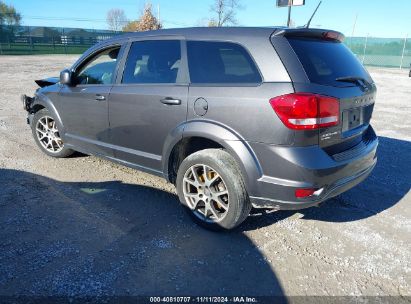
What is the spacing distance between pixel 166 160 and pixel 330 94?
173 cm

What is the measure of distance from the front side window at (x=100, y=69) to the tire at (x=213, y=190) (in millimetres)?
1608

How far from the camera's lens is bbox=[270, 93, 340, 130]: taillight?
2607mm

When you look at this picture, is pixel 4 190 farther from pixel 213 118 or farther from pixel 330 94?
pixel 330 94

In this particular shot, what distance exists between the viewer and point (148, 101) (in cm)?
353

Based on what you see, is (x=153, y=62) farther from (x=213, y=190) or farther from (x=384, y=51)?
(x=384, y=51)

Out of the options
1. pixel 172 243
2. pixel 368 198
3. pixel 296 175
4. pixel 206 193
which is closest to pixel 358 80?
pixel 296 175

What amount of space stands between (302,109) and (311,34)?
2.85 ft

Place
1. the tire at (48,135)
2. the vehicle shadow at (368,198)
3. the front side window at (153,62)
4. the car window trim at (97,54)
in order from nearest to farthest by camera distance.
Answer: the front side window at (153,62) → the vehicle shadow at (368,198) → the car window trim at (97,54) → the tire at (48,135)

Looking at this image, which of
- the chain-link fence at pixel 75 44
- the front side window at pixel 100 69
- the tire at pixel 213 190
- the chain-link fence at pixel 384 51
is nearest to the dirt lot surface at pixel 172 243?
the tire at pixel 213 190

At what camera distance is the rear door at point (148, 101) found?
3.36 meters

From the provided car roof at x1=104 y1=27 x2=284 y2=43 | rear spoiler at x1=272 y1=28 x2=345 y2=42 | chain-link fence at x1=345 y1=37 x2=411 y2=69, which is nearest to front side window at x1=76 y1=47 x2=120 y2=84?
car roof at x1=104 y1=27 x2=284 y2=43

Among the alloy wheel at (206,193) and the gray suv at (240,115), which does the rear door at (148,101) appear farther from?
the alloy wheel at (206,193)

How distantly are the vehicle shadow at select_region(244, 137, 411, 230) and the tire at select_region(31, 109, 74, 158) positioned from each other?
3.19 metres

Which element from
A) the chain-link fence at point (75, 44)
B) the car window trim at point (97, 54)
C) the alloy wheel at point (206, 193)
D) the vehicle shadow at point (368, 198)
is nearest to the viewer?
the alloy wheel at point (206, 193)
